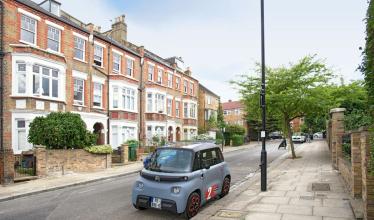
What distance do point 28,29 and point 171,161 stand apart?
15.9 m

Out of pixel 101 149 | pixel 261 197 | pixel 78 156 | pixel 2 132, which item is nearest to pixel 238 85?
pixel 101 149

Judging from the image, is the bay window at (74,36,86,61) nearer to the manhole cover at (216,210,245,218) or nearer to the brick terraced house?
the brick terraced house

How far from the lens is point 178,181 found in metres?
7.69

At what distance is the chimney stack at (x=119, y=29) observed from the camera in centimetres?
3269

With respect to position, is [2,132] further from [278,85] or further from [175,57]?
[175,57]

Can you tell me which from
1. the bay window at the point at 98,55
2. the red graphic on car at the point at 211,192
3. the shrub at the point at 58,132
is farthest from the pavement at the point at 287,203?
the bay window at the point at 98,55

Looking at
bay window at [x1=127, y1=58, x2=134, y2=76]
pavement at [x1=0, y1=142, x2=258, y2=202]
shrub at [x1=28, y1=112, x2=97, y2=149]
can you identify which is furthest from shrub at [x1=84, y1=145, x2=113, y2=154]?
bay window at [x1=127, y1=58, x2=134, y2=76]

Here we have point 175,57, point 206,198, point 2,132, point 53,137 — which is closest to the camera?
point 206,198

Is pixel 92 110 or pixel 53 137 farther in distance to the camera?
pixel 92 110

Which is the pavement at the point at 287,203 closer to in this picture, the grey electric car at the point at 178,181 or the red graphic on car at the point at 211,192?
the red graphic on car at the point at 211,192

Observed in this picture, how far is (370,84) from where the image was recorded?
6.88 m

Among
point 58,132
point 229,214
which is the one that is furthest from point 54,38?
point 229,214

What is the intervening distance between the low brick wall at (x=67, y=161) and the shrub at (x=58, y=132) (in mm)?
565

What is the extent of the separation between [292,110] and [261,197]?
533 inches
